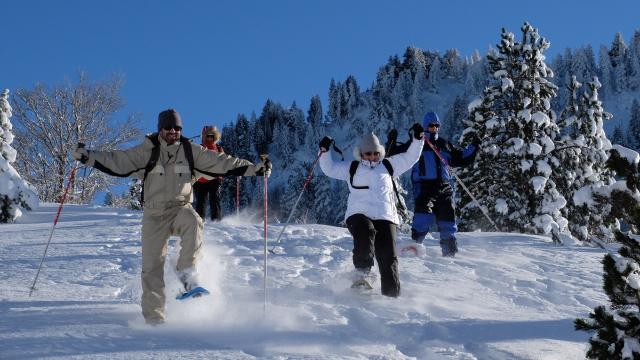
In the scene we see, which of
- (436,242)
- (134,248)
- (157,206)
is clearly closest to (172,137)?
(157,206)

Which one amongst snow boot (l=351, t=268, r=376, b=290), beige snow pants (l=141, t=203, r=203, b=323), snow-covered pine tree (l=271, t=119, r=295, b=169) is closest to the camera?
beige snow pants (l=141, t=203, r=203, b=323)

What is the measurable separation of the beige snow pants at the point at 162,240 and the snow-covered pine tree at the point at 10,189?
31.5 ft

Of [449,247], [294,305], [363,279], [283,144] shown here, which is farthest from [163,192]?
[283,144]

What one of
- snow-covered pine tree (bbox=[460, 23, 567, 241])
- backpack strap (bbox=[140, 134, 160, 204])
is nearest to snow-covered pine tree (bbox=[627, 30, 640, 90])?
snow-covered pine tree (bbox=[460, 23, 567, 241])

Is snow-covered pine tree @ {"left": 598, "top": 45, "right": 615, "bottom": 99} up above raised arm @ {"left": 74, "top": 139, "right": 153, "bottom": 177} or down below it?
above

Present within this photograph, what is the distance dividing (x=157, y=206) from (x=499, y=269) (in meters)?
5.65

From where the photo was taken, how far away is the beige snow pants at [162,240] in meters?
5.56

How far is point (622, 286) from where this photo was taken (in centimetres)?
484

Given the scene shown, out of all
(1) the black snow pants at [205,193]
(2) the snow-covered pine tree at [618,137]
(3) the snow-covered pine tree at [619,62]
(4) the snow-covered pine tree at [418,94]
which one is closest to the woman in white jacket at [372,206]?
(1) the black snow pants at [205,193]

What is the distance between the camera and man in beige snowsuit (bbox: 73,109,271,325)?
5.58 metres

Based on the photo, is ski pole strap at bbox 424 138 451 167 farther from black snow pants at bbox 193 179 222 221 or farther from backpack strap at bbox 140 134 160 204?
backpack strap at bbox 140 134 160 204

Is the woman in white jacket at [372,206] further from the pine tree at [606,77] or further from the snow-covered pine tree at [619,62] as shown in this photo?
the snow-covered pine tree at [619,62]

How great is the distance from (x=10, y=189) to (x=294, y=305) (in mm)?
10357

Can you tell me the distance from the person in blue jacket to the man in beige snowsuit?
4.98 m
